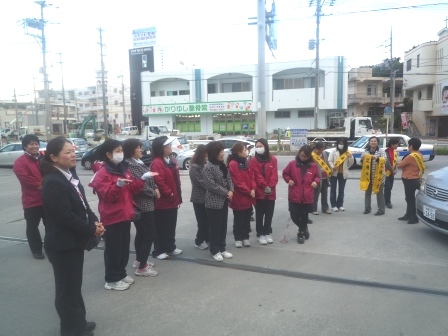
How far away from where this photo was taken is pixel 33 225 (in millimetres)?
4969

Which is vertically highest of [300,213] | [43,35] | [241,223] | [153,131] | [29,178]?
[43,35]

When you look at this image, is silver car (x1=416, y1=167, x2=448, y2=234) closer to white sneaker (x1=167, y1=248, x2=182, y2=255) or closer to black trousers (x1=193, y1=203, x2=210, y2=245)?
black trousers (x1=193, y1=203, x2=210, y2=245)

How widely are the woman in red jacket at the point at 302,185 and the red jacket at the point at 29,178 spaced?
12.5 feet

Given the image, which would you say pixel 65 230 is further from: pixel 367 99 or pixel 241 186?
pixel 367 99

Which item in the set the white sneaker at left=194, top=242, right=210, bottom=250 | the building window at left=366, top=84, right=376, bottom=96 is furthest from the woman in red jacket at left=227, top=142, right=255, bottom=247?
the building window at left=366, top=84, right=376, bottom=96

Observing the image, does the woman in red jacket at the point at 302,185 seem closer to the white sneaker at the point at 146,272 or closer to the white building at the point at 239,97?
the white sneaker at the point at 146,272

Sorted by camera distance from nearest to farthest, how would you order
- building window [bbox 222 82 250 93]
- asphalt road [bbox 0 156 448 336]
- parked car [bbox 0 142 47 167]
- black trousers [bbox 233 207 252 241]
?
1. asphalt road [bbox 0 156 448 336]
2. black trousers [bbox 233 207 252 241]
3. parked car [bbox 0 142 47 167]
4. building window [bbox 222 82 250 93]

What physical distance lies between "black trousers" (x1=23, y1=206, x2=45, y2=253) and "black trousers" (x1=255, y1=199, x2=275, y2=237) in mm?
3289

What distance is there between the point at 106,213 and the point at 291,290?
7.37 ft

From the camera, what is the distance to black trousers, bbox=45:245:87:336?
282 cm

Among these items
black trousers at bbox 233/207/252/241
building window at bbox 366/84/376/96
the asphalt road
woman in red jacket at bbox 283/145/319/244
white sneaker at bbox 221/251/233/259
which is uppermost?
building window at bbox 366/84/376/96

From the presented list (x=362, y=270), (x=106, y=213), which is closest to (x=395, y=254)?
(x=362, y=270)

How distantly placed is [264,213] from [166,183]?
1715 millimetres

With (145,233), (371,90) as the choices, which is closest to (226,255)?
(145,233)
